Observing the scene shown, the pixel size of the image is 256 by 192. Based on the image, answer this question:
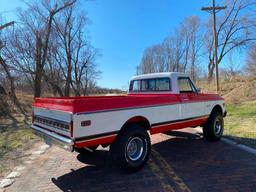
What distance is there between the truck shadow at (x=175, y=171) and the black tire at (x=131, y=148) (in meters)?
0.21

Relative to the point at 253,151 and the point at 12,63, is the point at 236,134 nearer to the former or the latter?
the point at 253,151

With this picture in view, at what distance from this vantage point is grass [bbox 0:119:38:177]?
6008mm

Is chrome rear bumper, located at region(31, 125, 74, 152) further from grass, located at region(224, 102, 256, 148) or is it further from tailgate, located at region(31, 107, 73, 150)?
grass, located at region(224, 102, 256, 148)

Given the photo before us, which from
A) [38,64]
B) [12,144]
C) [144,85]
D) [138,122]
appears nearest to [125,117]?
[138,122]

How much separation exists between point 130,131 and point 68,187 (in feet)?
5.20

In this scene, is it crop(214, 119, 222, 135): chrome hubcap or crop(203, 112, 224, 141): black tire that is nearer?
crop(203, 112, 224, 141): black tire

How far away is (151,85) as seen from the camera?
7352mm

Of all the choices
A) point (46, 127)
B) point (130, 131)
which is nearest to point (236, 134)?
point (130, 131)

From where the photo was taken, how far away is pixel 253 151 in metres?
6.31

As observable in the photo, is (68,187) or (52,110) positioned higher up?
(52,110)

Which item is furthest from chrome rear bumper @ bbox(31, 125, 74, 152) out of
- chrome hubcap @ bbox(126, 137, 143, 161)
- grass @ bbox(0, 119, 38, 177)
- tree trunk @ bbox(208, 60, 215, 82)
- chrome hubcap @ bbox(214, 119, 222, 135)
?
tree trunk @ bbox(208, 60, 215, 82)

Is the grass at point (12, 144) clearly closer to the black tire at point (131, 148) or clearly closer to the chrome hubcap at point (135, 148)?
the black tire at point (131, 148)

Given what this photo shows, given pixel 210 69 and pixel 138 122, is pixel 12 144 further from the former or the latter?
pixel 210 69

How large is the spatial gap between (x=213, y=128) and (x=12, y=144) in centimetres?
623
